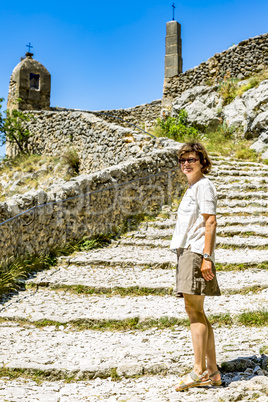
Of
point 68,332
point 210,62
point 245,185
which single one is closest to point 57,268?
point 68,332

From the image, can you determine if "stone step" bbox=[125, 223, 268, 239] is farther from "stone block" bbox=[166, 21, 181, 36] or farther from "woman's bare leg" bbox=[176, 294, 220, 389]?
"stone block" bbox=[166, 21, 181, 36]

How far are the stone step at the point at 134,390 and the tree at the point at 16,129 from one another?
43.8ft

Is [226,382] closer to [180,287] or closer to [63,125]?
[180,287]

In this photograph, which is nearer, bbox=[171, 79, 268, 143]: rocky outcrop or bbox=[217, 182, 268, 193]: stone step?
bbox=[217, 182, 268, 193]: stone step

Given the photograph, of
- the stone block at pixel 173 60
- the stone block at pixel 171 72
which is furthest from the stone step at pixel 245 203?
the stone block at pixel 173 60

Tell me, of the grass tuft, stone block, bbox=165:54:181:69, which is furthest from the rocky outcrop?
the grass tuft

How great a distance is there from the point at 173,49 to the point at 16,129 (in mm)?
7837

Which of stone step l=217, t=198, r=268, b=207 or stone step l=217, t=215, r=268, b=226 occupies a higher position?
stone step l=217, t=198, r=268, b=207

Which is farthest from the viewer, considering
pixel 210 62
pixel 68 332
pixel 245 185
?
pixel 210 62

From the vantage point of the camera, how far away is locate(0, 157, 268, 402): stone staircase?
113 inches

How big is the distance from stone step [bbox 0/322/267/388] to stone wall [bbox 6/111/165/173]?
563cm

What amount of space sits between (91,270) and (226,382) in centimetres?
316

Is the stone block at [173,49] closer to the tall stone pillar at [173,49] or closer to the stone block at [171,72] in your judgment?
the tall stone pillar at [173,49]

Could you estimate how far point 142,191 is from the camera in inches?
298
